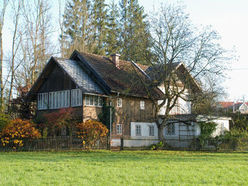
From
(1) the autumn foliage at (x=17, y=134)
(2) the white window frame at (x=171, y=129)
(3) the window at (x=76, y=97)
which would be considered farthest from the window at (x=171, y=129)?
(1) the autumn foliage at (x=17, y=134)

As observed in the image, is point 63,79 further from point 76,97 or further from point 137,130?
point 137,130

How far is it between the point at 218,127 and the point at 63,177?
2501 cm

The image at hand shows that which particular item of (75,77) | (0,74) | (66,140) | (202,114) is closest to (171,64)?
(202,114)

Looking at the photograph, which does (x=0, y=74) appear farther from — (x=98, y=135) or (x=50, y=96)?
(x=98, y=135)

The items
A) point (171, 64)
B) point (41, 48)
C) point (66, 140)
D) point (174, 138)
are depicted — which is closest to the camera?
point (66, 140)

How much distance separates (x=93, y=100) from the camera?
28.1m

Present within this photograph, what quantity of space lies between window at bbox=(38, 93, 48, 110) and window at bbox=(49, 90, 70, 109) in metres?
0.59

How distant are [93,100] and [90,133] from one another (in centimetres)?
429

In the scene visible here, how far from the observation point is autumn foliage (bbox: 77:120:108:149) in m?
24.4

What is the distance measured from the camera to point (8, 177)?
10281 millimetres

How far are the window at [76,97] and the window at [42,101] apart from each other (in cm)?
374

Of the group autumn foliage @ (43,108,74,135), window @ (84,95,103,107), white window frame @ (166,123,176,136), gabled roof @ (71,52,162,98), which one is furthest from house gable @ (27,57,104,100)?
white window frame @ (166,123,176,136)

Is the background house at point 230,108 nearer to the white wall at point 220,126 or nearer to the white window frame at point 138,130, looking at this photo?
the white wall at point 220,126

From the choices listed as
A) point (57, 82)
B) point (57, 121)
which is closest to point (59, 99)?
point (57, 82)
